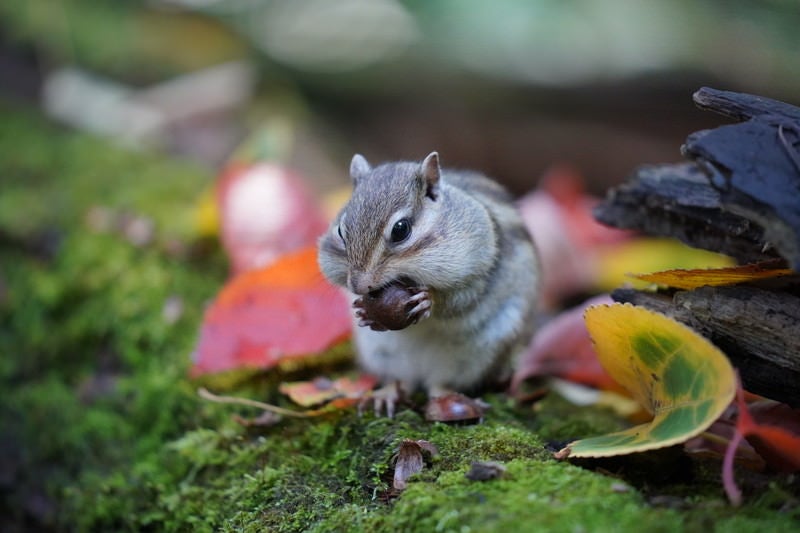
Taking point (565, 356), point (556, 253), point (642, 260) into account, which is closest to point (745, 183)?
point (565, 356)

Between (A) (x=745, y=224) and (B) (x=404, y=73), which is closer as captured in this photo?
(A) (x=745, y=224)

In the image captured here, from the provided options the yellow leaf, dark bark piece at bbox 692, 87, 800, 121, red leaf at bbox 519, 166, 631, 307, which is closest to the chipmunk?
dark bark piece at bbox 692, 87, 800, 121

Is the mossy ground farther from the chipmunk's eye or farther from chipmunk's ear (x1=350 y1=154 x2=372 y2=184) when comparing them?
chipmunk's ear (x1=350 y1=154 x2=372 y2=184)

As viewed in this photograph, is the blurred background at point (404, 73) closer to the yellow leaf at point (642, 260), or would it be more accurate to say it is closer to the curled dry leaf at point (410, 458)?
the yellow leaf at point (642, 260)

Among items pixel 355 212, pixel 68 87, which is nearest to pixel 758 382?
pixel 355 212

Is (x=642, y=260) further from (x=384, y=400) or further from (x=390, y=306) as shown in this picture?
(x=390, y=306)

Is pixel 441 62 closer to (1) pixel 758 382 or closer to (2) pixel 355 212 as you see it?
(2) pixel 355 212
